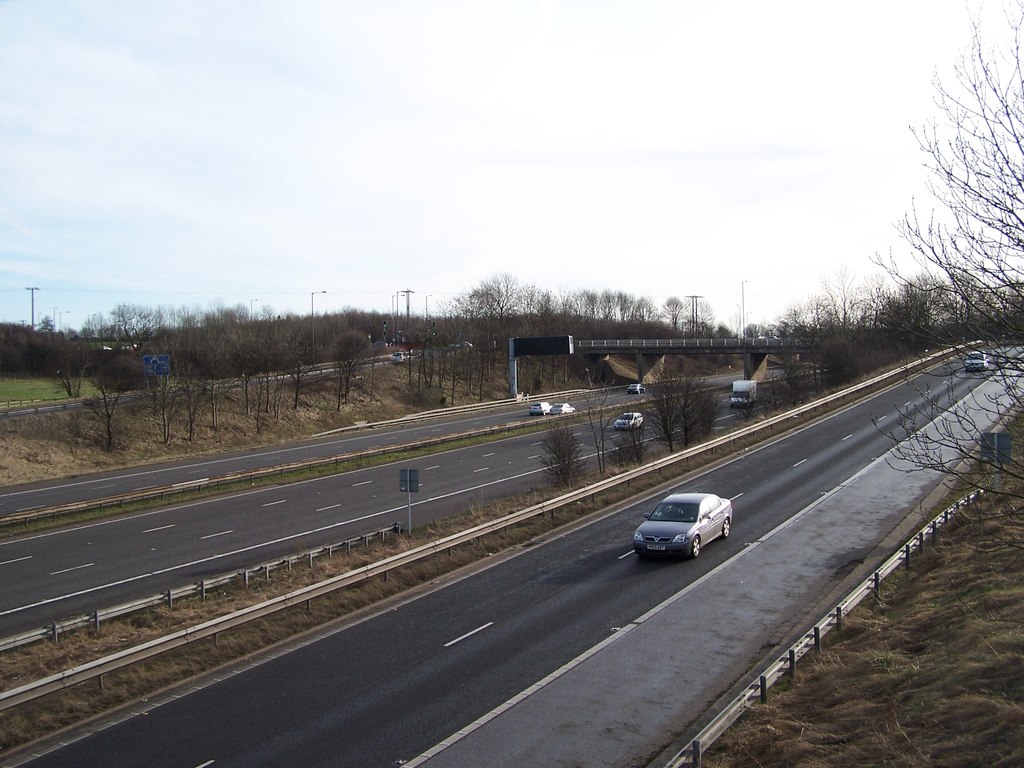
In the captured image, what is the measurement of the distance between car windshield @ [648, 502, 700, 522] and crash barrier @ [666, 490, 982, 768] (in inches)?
182

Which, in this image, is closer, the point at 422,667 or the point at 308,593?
the point at 422,667

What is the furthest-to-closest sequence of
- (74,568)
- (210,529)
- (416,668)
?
(210,529)
(74,568)
(416,668)

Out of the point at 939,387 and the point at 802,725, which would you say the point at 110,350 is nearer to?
the point at 939,387

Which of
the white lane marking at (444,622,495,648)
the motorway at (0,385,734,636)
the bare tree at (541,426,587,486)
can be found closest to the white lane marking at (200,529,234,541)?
the motorway at (0,385,734,636)

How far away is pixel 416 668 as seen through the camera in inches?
505

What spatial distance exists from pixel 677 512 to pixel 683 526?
796 mm

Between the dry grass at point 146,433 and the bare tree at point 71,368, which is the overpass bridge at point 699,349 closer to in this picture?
the dry grass at point 146,433

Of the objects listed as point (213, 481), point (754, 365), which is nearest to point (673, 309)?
A: point (754, 365)

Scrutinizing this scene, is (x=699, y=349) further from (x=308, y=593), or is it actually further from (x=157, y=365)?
(x=308, y=593)

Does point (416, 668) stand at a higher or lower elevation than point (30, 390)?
lower

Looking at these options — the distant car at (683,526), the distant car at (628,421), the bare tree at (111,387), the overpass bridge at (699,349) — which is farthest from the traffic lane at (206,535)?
the overpass bridge at (699,349)

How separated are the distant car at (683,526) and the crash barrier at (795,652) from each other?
4.30m

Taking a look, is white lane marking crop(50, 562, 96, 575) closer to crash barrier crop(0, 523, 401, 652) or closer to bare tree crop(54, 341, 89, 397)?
crash barrier crop(0, 523, 401, 652)

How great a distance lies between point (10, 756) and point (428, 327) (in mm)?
80836
